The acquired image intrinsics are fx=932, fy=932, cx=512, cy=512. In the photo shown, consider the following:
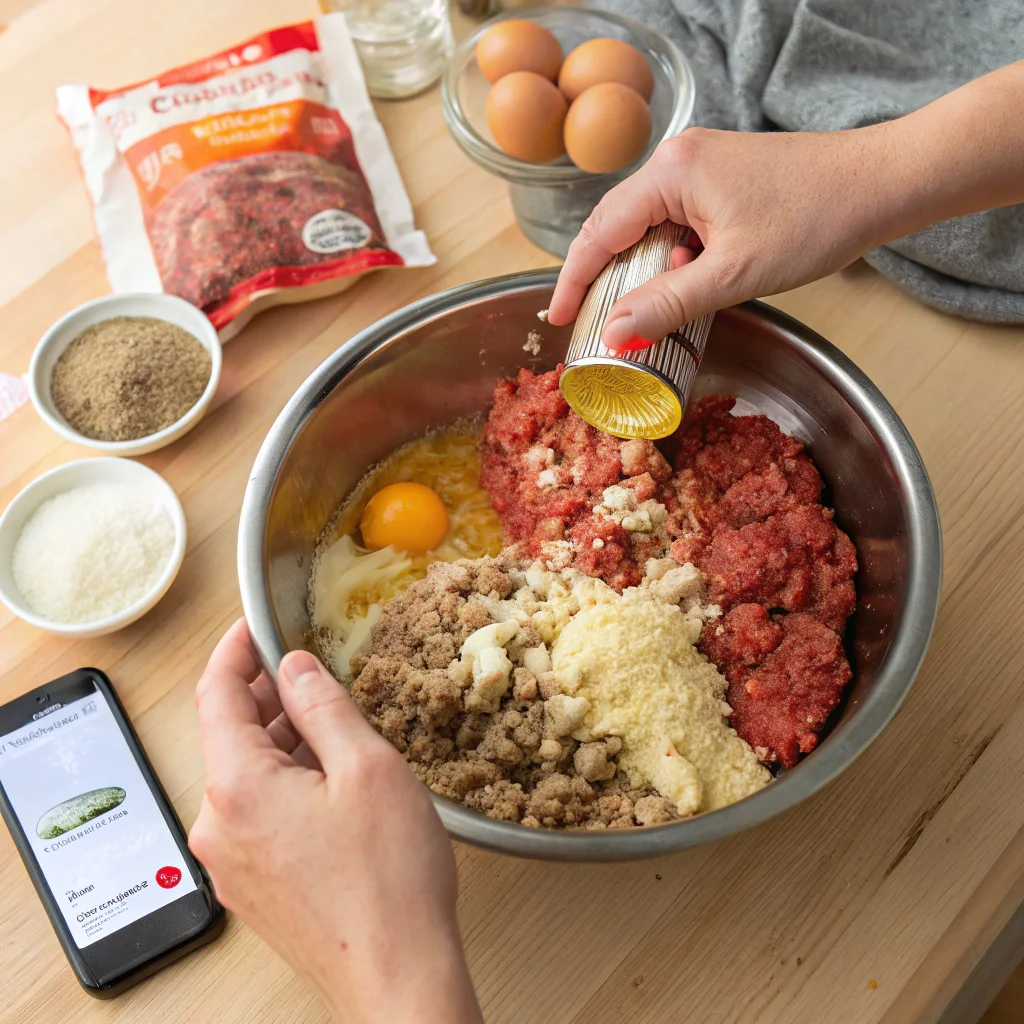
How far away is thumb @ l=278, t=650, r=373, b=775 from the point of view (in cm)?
101

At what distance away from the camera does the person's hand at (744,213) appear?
1.31 meters

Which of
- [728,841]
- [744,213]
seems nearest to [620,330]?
[744,213]

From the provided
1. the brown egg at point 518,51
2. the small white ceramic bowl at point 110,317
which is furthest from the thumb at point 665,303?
the small white ceramic bowl at point 110,317

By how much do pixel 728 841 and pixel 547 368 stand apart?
34.1 inches

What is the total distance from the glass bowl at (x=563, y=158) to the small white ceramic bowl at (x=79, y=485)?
2.80 ft

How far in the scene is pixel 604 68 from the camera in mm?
1728

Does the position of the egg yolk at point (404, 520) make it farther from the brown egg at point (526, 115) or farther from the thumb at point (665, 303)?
the brown egg at point (526, 115)

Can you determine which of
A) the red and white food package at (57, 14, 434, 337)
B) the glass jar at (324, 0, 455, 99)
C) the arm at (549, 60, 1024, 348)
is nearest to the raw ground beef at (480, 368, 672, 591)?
the arm at (549, 60, 1024, 348)

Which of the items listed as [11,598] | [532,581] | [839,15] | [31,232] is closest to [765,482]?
[532,581]

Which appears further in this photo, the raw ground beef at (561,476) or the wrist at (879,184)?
the raw ground beef at (561,476)

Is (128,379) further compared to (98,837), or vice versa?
(128,379)

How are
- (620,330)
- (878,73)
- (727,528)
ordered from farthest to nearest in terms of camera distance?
1. (878,73)
2. (727,528)
3. (620,330)

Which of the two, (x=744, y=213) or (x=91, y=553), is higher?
(x=744, y=213)

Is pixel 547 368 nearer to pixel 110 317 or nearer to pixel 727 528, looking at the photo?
pixel 727 528
